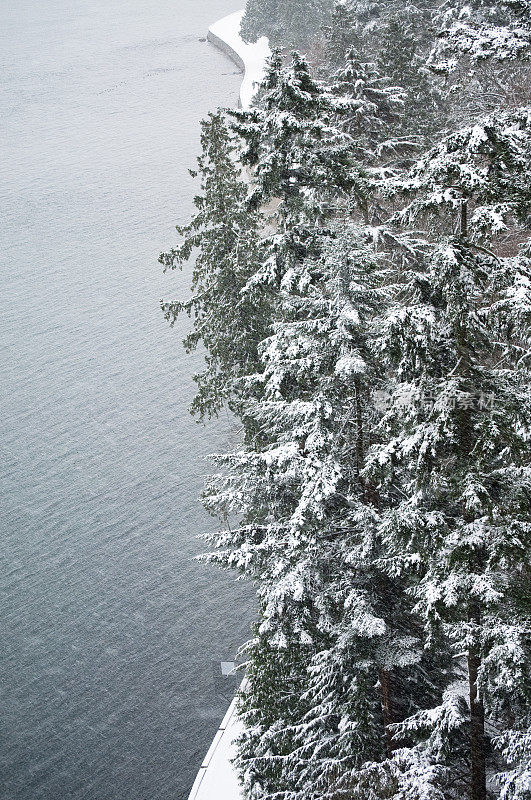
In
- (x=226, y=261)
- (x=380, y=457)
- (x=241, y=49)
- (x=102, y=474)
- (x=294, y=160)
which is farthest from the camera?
(x=241, y=49)

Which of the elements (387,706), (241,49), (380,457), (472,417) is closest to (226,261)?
(380,457)

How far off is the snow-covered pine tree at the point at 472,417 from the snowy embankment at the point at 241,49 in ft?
204

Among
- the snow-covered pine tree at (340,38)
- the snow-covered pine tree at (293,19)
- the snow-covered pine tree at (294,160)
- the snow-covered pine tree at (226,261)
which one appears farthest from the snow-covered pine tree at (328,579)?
the snow-covered pine tree at (293,19)

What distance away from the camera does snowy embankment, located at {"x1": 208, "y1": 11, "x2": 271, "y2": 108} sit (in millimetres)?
74125

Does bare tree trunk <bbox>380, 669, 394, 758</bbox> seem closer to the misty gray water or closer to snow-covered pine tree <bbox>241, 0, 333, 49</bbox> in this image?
the misty gray water

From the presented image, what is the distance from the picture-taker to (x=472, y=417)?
9328mm

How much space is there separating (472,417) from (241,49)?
297 feet

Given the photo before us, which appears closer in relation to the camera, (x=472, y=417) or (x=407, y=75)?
(x=472, y=417)

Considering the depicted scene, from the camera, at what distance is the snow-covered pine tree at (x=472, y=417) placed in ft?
29.3

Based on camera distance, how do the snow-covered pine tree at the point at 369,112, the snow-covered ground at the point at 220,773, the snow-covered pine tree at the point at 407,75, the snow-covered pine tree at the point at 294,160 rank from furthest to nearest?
the snow-covered pine tree at the point at 407,75 < the snow-covered pine tree at the point at 369,112 < the snow-covered ground at the point at 220,773 < the snow-covered pine tree at the point at 294,160

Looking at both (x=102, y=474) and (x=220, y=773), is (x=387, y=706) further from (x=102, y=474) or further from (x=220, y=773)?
(x=102, y=474)

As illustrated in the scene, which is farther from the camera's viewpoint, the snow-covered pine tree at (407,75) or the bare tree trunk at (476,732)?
the snow-covered pine tree at (407,75)

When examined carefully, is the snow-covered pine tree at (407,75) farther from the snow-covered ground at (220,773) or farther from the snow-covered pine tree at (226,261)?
the snow-covered ground at (220,773)

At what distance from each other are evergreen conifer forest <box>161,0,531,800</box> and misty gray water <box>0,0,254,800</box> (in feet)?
42.1
